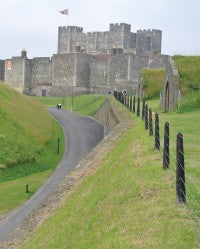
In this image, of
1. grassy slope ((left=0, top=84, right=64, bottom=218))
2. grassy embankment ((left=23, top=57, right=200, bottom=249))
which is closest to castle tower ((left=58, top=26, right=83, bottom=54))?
grassy slope ((left=0, top=84, right=64, bottom=218))

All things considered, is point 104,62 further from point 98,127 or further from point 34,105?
point 98,127

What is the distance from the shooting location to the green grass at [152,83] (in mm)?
49594

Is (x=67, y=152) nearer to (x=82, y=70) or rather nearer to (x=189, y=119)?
(x=189, y=119)

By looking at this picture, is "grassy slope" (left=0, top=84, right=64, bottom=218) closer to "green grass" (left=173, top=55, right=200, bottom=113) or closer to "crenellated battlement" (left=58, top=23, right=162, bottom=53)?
"green grass" (left=173, top=55, right=200, bottom=113)

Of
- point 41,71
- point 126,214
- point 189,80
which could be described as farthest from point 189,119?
point 41,71

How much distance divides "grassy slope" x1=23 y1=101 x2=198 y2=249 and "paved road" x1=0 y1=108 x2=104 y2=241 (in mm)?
7870

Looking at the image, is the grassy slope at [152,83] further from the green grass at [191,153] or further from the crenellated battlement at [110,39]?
the crenellated battlement at [110,39]

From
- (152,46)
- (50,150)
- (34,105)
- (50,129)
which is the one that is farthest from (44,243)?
(152,46)

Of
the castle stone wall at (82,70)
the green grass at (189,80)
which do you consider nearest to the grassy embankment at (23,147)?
the green grass at (189,80)

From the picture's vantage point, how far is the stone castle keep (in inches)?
3498

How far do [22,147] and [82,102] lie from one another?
36.1m

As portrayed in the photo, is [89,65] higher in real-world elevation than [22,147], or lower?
higher

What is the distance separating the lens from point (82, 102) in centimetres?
8138

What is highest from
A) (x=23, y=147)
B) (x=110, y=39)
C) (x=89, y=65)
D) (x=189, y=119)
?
(x=110, y=39)
